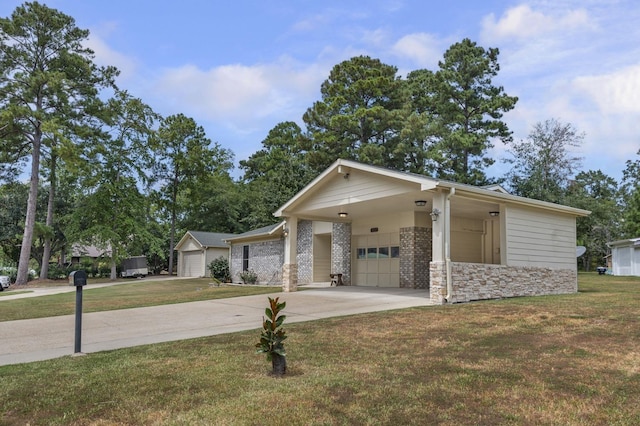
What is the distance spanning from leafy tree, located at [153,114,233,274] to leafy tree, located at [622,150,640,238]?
36.8m

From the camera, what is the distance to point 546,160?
Answer: 33.1 meters

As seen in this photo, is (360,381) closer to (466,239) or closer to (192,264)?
(466,239)

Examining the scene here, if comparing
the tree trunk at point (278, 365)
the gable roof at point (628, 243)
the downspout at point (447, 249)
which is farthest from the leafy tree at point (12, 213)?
the gable roof at point (628, 243)

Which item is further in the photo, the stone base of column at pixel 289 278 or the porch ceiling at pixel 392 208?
the stone base of column at pixel 289 278

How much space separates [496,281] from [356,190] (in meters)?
4.92

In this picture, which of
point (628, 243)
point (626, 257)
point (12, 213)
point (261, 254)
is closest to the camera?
point (261, 254)

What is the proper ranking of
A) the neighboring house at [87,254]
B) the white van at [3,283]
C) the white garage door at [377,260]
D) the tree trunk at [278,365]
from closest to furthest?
1. the tree trunk at [278,365]
2. the white garage door at [377,260]
3. the white van at [3,283]
4. the neighboring house at [87,254]

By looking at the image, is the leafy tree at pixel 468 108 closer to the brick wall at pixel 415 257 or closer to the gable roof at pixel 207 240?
the brick wall at pixel 415 257

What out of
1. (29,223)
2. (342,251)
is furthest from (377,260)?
(29,223)

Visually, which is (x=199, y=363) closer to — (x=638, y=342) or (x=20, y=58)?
(x=638, y=342)

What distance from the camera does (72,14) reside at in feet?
96.0

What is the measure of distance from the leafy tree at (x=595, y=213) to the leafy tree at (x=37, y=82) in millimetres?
32561

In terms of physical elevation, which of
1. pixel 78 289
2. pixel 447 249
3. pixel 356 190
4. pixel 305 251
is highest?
pixel 356 190

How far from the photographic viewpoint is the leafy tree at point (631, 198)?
127 ft
